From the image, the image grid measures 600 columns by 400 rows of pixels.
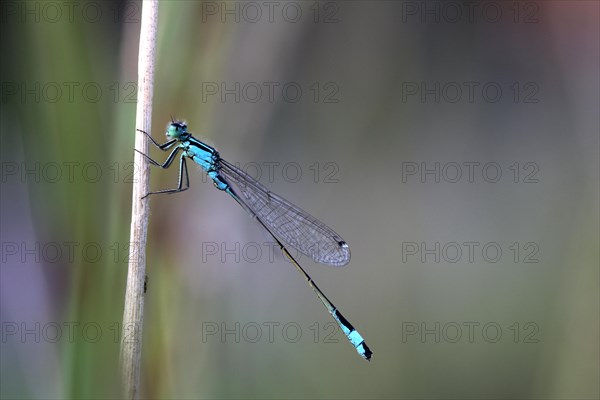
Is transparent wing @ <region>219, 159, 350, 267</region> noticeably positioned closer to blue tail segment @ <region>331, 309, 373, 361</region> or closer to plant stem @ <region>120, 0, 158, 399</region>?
blue tail segment @ <region>331, 309, 373, 361</region>

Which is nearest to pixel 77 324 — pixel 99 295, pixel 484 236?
pixel 99 295

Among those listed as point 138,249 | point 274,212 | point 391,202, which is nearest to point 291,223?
point 274,212

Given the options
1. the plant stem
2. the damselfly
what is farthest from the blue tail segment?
the plant stem

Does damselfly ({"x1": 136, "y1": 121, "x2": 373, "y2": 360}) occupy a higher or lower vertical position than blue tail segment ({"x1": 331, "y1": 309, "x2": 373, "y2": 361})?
higher

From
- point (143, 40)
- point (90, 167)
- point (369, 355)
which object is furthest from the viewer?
point (369, 355)

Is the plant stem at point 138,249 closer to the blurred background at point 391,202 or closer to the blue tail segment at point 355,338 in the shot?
the blurred background at point 391,202

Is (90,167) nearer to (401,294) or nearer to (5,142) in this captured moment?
(5,142)

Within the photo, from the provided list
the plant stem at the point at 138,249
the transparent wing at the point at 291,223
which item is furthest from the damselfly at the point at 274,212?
the plant stem at the point at 138,249
